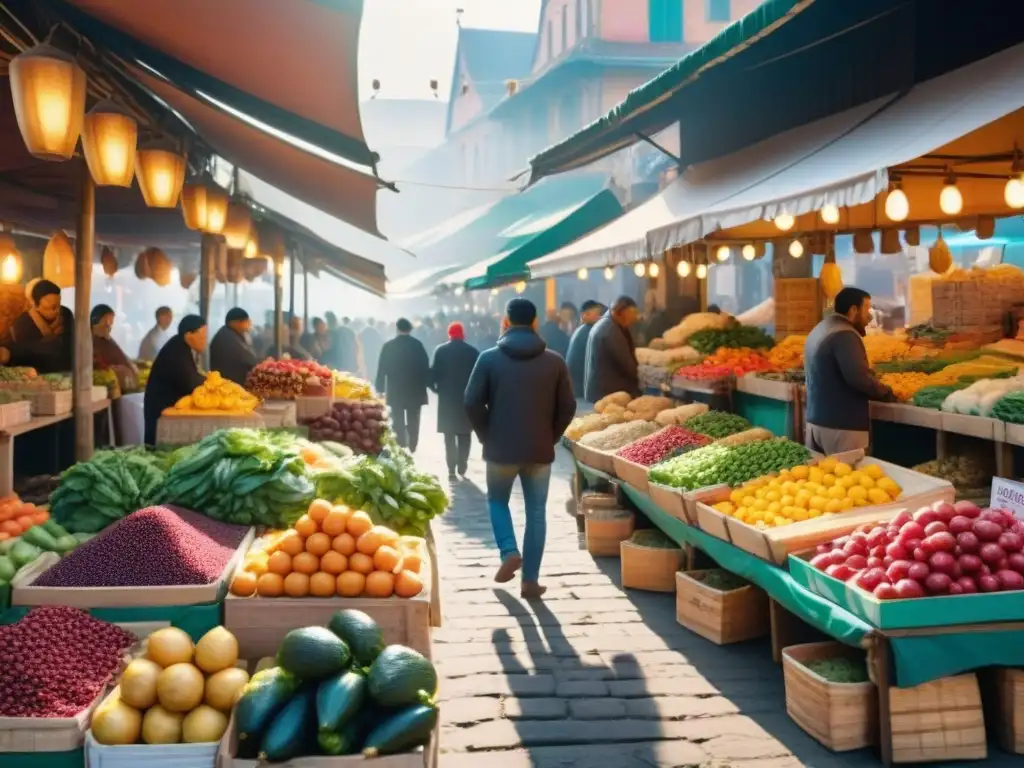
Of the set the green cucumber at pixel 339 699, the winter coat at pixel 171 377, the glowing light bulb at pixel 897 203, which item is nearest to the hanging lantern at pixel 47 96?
the green cucumber at pixel 339 699

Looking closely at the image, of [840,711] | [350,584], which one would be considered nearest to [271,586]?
[350,584]

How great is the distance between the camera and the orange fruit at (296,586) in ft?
13.8

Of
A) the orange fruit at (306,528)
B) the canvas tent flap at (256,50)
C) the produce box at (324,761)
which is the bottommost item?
the produce box at (324,761)

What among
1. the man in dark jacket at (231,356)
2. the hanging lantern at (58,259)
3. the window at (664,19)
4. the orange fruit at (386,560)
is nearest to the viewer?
the orange fruit at (386,560)

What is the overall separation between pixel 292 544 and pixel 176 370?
4432 mm

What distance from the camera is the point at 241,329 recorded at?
11.4 metres

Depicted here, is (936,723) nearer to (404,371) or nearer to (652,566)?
(652,566)

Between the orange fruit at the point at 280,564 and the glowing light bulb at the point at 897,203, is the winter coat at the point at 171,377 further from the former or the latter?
the glowing light bulb at the point at 897,203

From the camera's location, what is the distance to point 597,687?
538 centimetres

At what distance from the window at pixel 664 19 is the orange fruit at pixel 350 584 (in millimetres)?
29893

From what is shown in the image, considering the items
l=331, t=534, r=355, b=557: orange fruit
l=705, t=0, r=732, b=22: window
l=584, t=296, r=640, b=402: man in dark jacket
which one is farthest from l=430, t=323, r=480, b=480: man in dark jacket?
l=705, t=0, r=732, b=22: window

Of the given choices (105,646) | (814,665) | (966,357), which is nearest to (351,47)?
(105,646)

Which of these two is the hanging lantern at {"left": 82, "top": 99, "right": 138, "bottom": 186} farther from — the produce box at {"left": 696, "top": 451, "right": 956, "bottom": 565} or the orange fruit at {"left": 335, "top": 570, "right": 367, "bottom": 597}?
the produce box at {"left": 696, "top": 451, "right": 956, "bottom": 565}

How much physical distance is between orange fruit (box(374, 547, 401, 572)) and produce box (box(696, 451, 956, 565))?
2197mm
